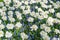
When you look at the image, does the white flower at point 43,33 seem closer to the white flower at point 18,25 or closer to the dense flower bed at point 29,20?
the dense flower bed at point 29,20

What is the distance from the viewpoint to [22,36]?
20.2 ft

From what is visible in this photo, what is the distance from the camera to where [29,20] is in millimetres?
7039

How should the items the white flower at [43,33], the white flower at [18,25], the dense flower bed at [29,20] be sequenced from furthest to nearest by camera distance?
the white flower at [18,25] → the dense flower bed at [29,20] → the white flower at [43,33]

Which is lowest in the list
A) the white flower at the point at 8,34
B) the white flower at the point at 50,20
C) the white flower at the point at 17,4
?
the white flower at the point at 8,34

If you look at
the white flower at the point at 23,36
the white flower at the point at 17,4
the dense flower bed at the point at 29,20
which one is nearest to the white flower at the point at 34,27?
the dense flower bed at the point at 29,20

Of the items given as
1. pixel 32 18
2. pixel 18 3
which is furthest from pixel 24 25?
pixel 18 3

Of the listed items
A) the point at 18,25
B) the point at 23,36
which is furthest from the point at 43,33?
the point at 18,25

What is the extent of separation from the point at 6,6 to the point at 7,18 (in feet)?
2.97

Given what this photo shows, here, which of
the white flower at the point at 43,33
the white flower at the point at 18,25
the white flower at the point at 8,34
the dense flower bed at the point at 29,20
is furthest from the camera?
the white flower at the point at 18,25

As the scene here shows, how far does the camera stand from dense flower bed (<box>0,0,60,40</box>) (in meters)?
6.32

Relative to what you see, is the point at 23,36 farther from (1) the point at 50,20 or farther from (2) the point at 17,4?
(2) the point at 17,4

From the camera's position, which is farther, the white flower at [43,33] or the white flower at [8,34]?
the white flower at [43,33]

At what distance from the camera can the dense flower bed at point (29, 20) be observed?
249 inches

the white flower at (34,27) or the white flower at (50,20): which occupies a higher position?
the white flower at (50,20)
